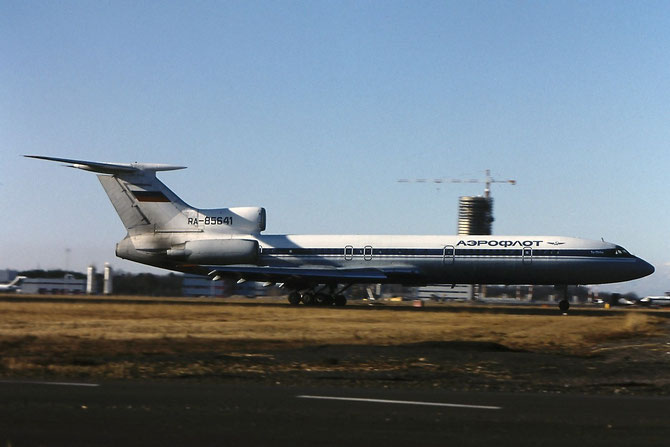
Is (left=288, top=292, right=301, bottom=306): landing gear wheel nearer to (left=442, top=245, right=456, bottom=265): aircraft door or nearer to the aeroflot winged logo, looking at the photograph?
(left=442, top=245, right=456, bottom=265): aircraft door

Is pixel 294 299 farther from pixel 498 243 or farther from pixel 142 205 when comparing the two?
pixel 498 243

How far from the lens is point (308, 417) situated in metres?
9.41

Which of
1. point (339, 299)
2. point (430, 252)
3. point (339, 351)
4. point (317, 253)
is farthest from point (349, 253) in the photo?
point (339, 351)

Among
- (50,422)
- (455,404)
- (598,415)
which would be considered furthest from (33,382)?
(598,415)

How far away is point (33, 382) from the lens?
12312 millimetres

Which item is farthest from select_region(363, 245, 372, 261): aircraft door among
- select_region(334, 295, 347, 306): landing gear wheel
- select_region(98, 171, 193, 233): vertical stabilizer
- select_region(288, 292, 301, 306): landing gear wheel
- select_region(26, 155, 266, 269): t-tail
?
select_region(98, 171, 193, 233): vertical stabilizer

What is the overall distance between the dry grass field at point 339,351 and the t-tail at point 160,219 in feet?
64.4

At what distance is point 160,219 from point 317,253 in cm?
943

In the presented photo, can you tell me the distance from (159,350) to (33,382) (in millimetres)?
5980

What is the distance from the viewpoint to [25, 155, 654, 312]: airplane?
1823 inches

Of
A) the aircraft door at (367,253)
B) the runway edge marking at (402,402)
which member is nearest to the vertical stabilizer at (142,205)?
the aircraft door at (367,253)

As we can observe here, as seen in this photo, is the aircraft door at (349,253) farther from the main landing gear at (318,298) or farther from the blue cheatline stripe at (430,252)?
the main landing gear at (318,298)

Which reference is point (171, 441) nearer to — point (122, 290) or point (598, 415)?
point (598, 415)

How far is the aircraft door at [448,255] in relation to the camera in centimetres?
4681
